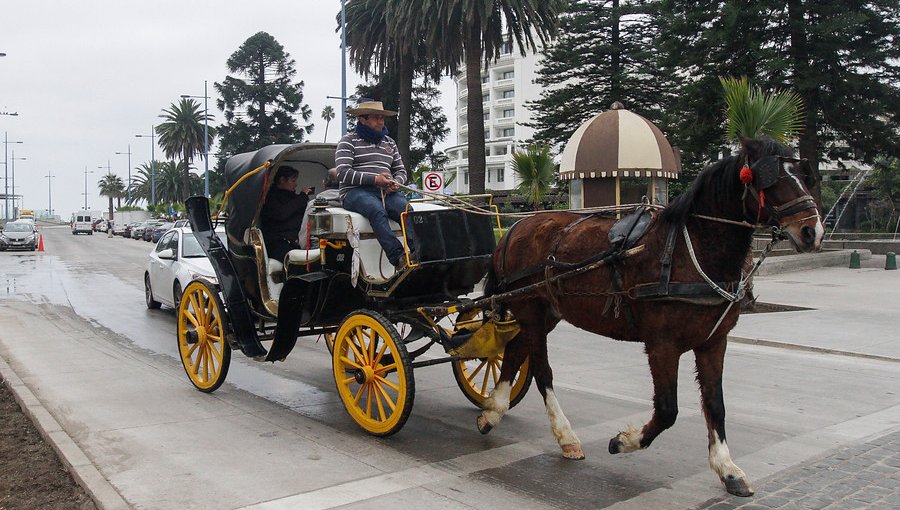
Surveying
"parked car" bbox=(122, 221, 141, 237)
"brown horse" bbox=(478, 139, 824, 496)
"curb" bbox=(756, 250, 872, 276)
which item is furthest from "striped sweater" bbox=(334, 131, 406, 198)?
"parked car" bbox=(122, 221, 141, 237)

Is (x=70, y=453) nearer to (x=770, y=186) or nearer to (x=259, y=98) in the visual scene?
(x=770, y=186)

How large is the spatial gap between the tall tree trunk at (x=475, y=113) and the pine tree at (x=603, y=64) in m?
12.4

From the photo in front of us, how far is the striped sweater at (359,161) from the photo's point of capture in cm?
650

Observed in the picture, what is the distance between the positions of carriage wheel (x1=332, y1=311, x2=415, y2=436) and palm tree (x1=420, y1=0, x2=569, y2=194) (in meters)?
21.5

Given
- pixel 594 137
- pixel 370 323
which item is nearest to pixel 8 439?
pixel 370 323

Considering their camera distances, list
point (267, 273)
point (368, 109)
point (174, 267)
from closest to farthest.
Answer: point (368, 109), point (267, 273), point (174, 267)

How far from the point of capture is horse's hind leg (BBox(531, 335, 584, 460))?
5.54 m

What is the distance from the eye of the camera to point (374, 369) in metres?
6.04

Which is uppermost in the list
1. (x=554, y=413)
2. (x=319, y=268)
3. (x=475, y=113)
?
(x=475, y=113)

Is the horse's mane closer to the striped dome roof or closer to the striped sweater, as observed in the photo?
the striped sweater

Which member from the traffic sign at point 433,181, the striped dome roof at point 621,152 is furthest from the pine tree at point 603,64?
the traffic sign at point 433,181

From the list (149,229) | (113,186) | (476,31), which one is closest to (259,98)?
(149,229)

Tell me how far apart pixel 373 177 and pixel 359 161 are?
35cm

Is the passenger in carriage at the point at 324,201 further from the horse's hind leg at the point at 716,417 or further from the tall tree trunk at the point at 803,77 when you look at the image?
the tall tree trunk at the point at 803,77
